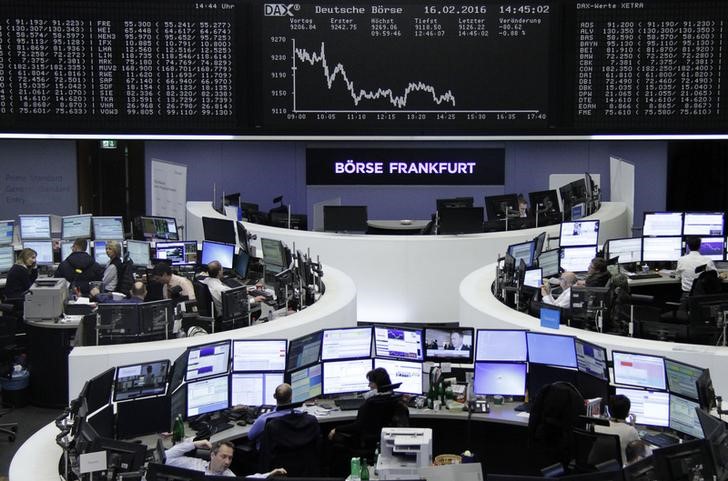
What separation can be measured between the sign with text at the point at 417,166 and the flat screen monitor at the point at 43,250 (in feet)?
15.7

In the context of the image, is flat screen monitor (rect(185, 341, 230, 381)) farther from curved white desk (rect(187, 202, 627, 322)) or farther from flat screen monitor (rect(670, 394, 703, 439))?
curved white desk (rect(187, 202, 627, 322))

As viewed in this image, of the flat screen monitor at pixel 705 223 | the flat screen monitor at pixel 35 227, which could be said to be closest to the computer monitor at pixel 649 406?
the flat screen monitor at pixel 705 223

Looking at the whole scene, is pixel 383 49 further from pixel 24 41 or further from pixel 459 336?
pixel 459 336

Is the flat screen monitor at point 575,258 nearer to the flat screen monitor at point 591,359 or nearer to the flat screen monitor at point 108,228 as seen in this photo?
the flat screen monitor at point 591,359

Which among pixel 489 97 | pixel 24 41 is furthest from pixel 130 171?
pixel 489 97

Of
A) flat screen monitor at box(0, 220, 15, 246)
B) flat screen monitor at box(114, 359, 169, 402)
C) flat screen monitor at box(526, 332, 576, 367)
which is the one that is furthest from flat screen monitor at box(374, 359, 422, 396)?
flat screen monitor at box(0, 220, 15, 246)

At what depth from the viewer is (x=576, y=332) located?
27.5ft

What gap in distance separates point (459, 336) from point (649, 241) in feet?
15.8

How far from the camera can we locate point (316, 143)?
54.4ft

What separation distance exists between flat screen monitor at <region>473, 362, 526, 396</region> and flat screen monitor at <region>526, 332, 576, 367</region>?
0.45ft

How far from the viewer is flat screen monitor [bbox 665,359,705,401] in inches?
275

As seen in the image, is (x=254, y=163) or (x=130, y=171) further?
(x=130, y=171)

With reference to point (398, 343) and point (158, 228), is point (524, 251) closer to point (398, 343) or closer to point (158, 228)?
point (398, 343)

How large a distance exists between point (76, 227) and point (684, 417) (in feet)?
28.7
